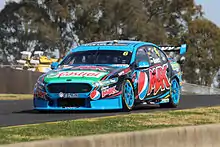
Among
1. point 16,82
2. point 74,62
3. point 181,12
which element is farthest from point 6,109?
point 181,12

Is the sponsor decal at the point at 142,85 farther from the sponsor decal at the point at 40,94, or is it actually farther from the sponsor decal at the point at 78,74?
the sponsor decal at the point at 40,94

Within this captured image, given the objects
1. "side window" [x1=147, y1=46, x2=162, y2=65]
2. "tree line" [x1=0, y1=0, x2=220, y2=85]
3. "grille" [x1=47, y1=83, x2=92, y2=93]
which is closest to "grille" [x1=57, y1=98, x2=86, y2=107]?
"grille" [x1=47, y1=83, x2=92, y2=93]

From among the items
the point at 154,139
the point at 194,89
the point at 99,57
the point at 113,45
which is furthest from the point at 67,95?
the point at 194,89

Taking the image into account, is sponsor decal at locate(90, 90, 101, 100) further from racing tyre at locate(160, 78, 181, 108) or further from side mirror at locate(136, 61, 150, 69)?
racing tyre at locate(160, 78, 181, 108)

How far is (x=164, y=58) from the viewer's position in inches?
547

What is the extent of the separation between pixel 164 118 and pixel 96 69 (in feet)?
6.68

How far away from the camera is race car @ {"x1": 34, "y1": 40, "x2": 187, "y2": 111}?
1133cm

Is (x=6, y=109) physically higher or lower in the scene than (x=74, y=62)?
lower

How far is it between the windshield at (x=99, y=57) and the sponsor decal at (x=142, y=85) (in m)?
0.41

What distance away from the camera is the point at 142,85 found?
40.9ft

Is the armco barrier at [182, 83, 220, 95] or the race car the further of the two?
the armco barrier at [182, 83, 220, 95]

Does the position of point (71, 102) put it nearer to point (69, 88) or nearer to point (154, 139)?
point (69, 88)

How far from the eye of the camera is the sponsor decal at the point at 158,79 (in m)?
12.9

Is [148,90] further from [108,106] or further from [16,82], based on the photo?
[16,82]
